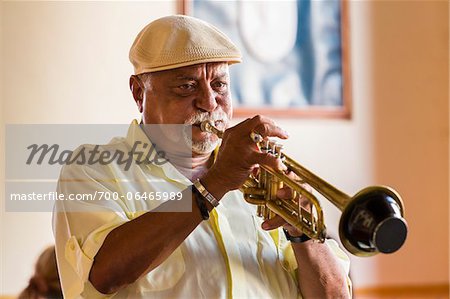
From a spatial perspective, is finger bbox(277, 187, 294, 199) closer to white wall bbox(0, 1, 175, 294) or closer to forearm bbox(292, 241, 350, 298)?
forearm bbox(292, 241, 350, 298)

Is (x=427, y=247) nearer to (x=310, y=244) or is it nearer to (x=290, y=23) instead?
(x=290, y=23)

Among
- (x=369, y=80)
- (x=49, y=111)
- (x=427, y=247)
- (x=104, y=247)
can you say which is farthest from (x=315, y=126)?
(x=104, y=247)

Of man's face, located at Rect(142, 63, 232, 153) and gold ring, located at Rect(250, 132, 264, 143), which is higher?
man's face, located at Rect(142, 63, 232, 153)

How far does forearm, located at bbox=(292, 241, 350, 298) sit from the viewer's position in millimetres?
1684

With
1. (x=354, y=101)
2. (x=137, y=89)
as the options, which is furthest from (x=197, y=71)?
(x=354, y=101)

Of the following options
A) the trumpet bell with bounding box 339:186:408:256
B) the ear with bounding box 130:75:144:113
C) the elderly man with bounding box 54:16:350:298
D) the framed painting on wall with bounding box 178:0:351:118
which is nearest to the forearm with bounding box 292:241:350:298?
Result: the elderly man with bounding box 54:16:350:298

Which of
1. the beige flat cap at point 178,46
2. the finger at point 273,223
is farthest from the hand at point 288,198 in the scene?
the beige flat cap at point 178,46

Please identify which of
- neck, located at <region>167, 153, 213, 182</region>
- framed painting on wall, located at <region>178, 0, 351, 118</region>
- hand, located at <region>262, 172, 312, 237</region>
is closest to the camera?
hand, located at <region>262, 172, 312, 237</region>

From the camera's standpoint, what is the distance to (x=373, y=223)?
4.10ft

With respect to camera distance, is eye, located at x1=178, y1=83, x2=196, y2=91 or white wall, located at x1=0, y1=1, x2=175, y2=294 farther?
white wall, located at x1=0, y1=1, x2=175, y2=294

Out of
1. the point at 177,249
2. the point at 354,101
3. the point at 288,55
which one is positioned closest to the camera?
the point at 177,249

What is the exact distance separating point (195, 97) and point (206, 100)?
0.09 ft

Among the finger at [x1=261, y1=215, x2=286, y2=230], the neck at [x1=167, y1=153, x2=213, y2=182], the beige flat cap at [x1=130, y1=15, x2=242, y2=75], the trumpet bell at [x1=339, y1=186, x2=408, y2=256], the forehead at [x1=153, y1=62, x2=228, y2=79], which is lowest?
the finger at [x1=261, y1=215, x2=286, y2=230]

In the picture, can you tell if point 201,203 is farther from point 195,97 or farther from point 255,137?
point 195,97
